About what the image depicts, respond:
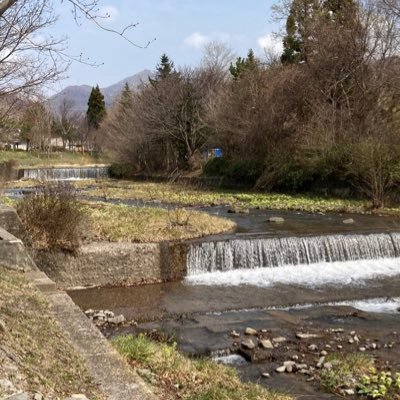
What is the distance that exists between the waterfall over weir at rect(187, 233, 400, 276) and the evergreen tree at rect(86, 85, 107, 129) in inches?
2711

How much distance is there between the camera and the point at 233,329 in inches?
329

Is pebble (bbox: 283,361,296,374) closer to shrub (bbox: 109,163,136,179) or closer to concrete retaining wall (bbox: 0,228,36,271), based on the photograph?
concrete retaining wall (bbox: 0,228,36,271)

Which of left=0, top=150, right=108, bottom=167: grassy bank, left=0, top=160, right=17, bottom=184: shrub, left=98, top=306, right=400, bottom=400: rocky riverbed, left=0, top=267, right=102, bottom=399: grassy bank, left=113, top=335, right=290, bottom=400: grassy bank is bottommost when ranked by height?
left=98, top=306, right=400, bottom=400: rocky riverbed

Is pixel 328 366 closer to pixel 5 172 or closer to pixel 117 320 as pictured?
pixel 117 320

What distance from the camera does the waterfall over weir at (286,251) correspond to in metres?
12.3

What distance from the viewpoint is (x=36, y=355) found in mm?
4086

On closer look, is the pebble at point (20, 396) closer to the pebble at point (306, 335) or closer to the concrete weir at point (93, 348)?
the concrete weir at point (93, 348)

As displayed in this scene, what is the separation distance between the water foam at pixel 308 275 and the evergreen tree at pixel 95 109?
69425mm

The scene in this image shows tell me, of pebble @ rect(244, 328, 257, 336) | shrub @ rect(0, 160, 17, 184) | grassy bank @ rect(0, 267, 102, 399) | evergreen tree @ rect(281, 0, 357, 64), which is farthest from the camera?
evergreen tree @ rect(281, 0, 357, 64)

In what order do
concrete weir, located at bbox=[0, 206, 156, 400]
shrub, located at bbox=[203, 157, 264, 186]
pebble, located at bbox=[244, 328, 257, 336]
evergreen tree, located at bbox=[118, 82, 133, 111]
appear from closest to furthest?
concrete weir, located at bbox=[0, 206, 156, 400] → pebble, located at bbox=[244, 328, 257, 336] → shrub, located at bbox=[203, 157, 264, 186] → evergreen tree, located at bbox=[118, 82, 133, 111]

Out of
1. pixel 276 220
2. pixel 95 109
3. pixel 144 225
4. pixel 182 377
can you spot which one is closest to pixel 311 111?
pixel 276 220

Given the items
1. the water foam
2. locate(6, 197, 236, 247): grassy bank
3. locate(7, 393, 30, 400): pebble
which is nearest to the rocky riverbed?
the water foam

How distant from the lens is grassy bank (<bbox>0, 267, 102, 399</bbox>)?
357cm

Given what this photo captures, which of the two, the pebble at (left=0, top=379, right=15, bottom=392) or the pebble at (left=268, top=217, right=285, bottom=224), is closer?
the pebble at (left=0, top=379, right=15, bottom=392)
